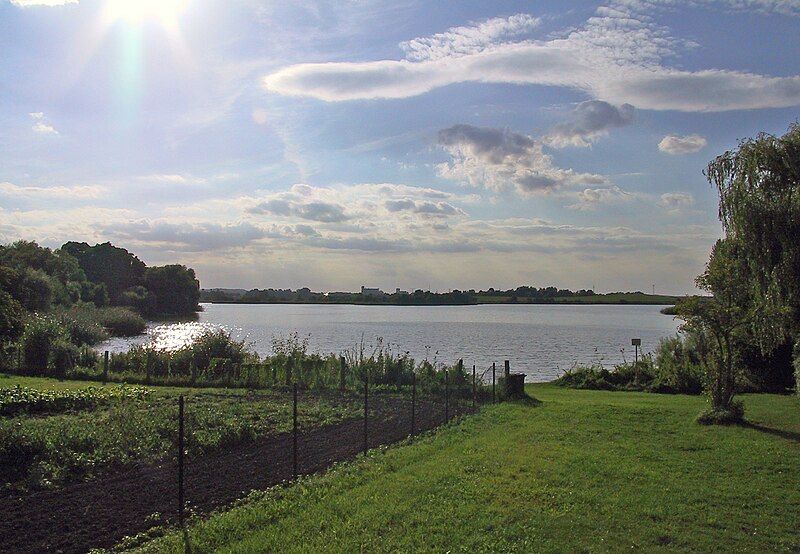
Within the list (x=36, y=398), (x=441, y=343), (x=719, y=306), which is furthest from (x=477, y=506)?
(x=441, y=343)

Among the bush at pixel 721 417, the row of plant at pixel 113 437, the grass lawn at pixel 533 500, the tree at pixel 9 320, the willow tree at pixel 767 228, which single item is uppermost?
the willow tree at pixel 767 228

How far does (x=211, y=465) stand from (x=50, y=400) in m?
8.60

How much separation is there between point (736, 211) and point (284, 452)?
15445mm

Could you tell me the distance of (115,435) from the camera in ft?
36.7

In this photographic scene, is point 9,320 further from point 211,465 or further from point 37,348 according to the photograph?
point 211,465

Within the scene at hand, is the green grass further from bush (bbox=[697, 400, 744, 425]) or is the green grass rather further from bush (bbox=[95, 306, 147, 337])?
bush (bbox=[95, 306, 147, 337])

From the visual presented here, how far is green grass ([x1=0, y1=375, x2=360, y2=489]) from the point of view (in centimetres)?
958

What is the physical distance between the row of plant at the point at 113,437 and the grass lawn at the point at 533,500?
8.65ft

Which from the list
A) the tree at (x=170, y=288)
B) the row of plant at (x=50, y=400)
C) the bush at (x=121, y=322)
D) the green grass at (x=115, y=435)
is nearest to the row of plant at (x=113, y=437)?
the green grass at (x=115, y=435)

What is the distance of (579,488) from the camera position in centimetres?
972

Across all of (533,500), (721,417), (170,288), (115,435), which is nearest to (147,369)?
(115,435)

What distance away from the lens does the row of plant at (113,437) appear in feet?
31.3

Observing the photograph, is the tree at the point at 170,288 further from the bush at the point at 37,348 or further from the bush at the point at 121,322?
the bush at the point at 37,348

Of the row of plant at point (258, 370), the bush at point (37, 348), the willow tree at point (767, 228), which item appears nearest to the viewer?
the willow tree at point (767, 228)
